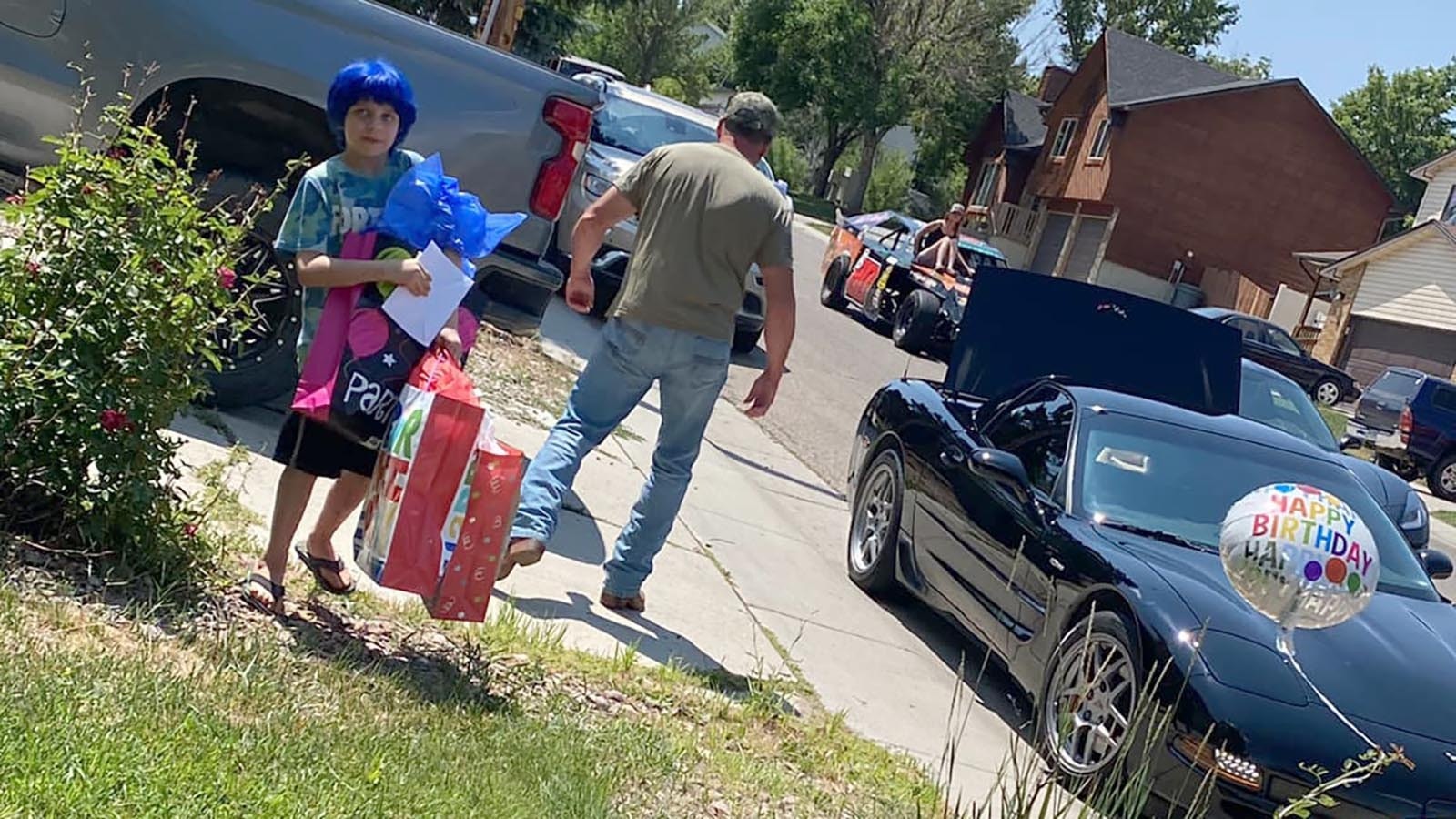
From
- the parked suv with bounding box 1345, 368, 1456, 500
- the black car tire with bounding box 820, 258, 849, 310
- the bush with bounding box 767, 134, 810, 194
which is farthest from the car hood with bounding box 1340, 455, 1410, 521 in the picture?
the bush with bounding box 767, 134, 810, 194

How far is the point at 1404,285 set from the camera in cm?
3400

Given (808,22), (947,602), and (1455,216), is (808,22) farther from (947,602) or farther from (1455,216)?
(947,602)

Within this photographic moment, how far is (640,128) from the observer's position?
14508 mm

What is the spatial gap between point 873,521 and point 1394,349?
30071 millimetres

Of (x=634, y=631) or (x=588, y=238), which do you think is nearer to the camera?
(x=634, y=631)

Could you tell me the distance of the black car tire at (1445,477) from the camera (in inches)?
862

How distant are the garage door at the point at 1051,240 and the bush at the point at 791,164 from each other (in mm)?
11108

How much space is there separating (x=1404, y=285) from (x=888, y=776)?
33.1 m

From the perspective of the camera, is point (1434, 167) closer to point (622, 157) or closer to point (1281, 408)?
point (1281, 408)

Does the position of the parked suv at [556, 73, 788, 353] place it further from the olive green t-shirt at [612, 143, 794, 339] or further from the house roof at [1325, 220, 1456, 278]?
the house roof at [1325, 220, 1456, 278]

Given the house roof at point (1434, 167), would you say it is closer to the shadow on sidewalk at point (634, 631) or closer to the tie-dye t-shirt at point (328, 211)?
the shadow on sidewalk at point (634, 631)

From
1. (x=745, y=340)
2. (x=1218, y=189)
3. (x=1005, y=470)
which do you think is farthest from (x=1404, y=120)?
(x=1005, y=470)

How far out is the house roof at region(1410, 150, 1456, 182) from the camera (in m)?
37.9

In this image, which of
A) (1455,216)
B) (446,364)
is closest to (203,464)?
(446,364)
